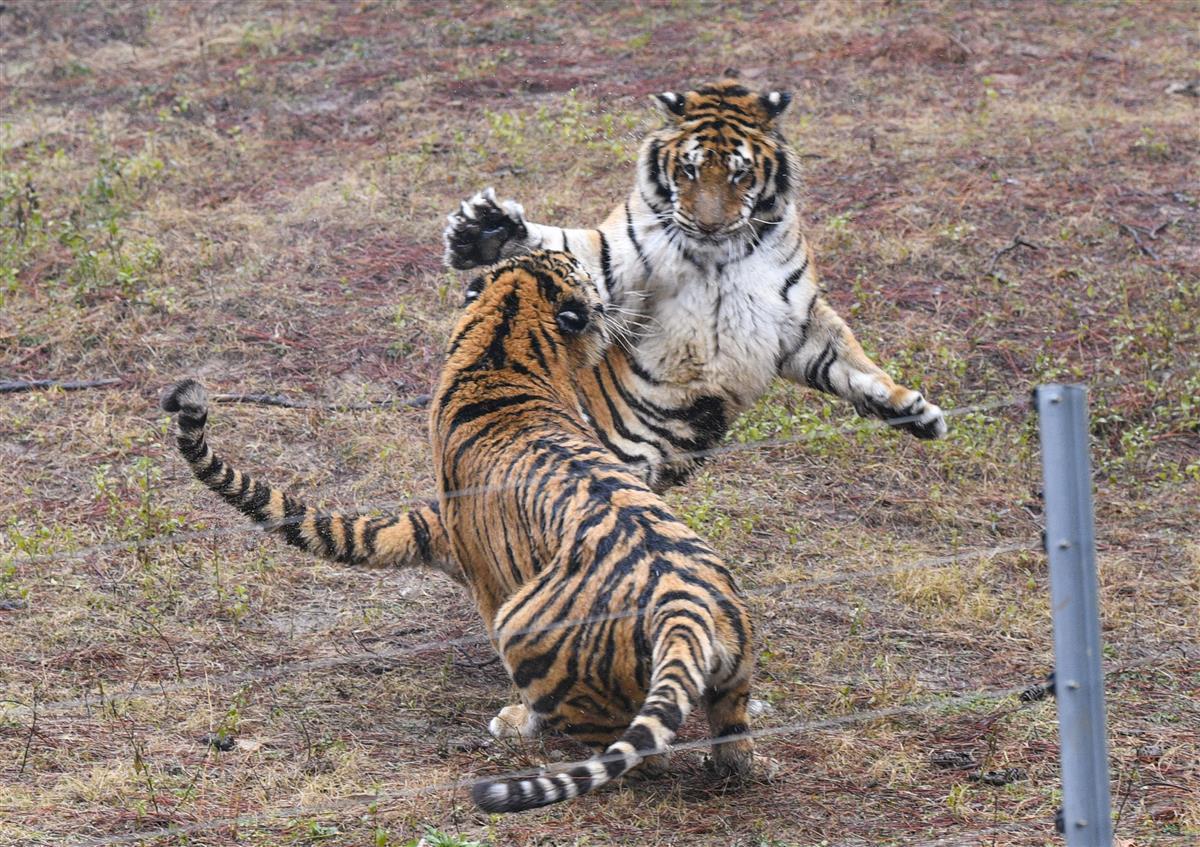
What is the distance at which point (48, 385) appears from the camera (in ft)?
25.1

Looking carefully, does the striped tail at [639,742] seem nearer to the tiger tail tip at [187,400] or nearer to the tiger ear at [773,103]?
the tiger tail tip at [187,400]

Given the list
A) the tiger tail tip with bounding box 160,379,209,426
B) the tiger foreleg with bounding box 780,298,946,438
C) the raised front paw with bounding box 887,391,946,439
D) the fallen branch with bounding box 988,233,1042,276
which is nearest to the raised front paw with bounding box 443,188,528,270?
the tiger foreleg with bounding box 780,298,946,438

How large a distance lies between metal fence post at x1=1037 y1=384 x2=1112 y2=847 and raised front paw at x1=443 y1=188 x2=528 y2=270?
10.2ft

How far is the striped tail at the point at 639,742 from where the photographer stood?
297 cm

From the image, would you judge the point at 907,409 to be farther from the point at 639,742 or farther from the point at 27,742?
the point at 27,742

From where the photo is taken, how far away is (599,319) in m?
5.34

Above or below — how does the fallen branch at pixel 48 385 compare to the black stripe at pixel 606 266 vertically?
below

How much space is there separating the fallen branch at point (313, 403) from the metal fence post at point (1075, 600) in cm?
486

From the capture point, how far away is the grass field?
15.2 feet

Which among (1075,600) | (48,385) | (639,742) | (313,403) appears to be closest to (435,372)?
(313,403)

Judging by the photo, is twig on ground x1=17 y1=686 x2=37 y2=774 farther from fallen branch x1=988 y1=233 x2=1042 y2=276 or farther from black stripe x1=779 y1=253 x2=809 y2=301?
fallen branch x1=988 y1=233 x2=1042 y2=276

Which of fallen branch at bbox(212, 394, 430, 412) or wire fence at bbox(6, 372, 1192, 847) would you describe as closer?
wire fence at bbox(6, 372, 1192, 847)

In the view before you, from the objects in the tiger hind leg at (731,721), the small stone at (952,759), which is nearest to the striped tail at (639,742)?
the tiger hind leg at (731,721)

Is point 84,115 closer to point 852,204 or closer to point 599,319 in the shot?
point 852,204
